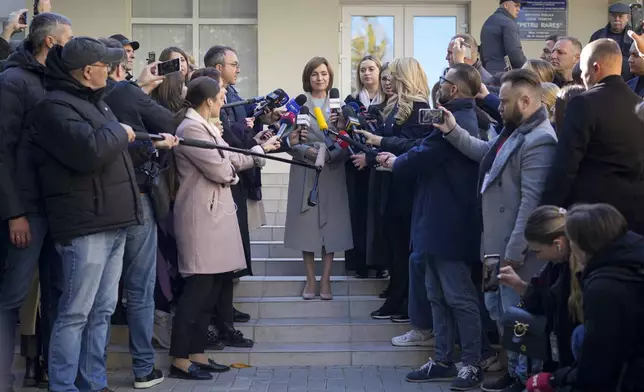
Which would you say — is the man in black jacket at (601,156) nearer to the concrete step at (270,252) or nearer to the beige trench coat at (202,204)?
the beige trench coat at (202,204)

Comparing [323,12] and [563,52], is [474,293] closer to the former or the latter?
[563,52]

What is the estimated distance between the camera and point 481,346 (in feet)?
20.9

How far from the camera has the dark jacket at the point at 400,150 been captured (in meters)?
6.92

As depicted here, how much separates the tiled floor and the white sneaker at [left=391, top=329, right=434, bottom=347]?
23 cm

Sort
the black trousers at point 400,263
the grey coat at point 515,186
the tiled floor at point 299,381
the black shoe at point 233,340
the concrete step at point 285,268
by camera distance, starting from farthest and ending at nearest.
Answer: the concrete step at point 285,268
the black trousers at point 400,263
the black shoe at point 233,340
the tiled floor at point 299,381
the grey coat at point 515,186

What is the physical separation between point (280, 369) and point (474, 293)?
61.2 inches

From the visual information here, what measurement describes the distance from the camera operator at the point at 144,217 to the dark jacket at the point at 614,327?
304cm

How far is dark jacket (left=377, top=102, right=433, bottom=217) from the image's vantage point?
22.7ft

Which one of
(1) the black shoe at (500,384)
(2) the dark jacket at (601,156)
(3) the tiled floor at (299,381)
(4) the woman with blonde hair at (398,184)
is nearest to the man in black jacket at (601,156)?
(2) the dark jacket at (601,156)

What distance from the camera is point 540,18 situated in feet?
39.3

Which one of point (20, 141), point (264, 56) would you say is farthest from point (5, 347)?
point (264, 56)

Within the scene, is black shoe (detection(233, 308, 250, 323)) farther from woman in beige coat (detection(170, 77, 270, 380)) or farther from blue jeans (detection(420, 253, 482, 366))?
blue jeans (detection(420, 253, 482, 366))

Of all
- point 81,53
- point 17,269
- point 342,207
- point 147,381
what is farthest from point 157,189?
point 342,207

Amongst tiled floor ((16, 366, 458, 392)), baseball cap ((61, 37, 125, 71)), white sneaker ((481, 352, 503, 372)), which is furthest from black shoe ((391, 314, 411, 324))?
baseball cap ((61, 37, 125, 71))
